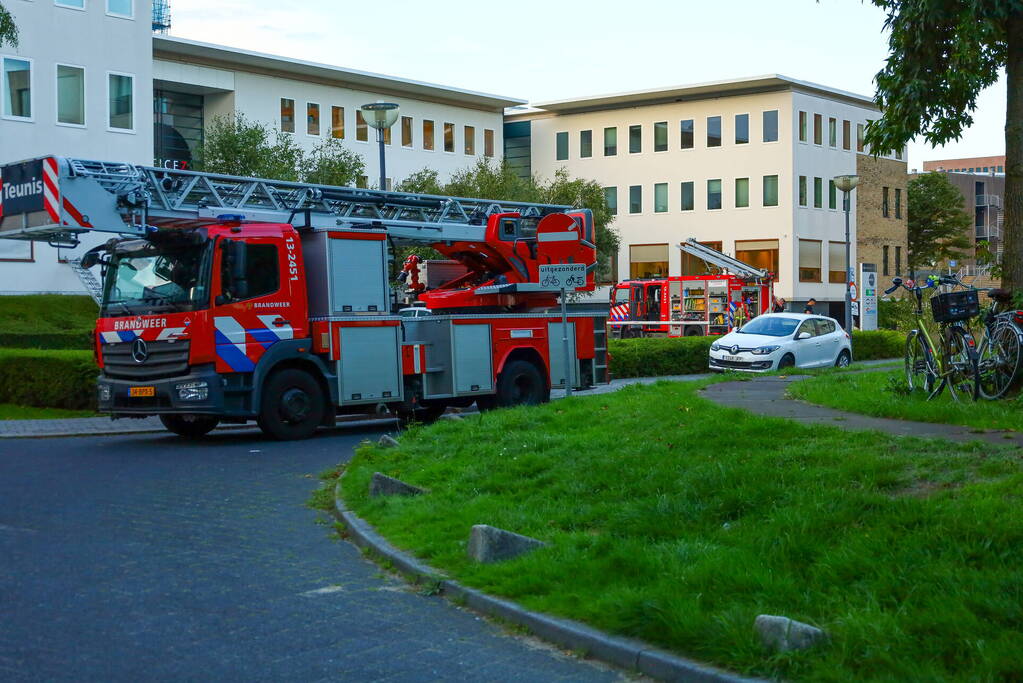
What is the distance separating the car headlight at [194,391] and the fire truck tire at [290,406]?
923mm

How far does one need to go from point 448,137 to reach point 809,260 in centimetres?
2093

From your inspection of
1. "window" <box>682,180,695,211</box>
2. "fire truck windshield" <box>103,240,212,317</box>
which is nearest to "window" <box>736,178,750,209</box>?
"window" <box>682,180,695,211</box>

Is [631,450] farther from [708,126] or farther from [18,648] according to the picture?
[708,126]

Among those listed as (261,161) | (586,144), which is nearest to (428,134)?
(586,144)

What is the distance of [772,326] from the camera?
29.6m

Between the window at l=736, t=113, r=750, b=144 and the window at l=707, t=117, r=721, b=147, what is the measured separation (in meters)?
1.21

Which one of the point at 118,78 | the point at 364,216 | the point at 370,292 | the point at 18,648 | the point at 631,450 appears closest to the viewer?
the point at 18,648

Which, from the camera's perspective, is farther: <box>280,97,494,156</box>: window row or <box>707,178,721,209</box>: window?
<box>707,178,721,209</box>: window

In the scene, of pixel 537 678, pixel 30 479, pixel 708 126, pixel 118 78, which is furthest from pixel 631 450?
pixel 708 126

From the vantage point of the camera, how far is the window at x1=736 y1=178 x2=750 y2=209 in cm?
7106

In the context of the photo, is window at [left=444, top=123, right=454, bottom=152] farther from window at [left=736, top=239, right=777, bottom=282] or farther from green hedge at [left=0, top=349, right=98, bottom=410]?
green hedge at [left=0, top=349, right=98, bottom=410]

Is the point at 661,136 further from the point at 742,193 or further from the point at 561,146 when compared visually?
the point at 561,146

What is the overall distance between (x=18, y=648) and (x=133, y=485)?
243 inches

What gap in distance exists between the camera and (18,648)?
6.14 m
